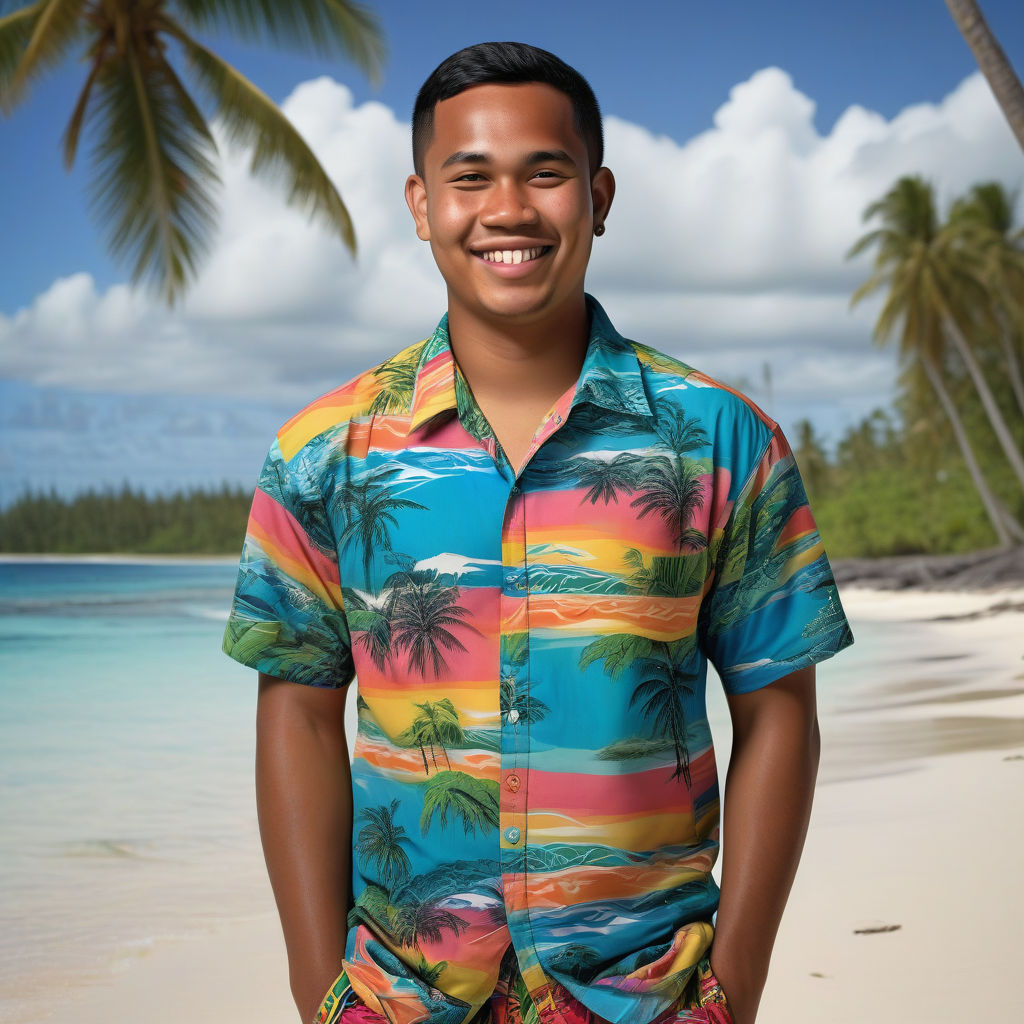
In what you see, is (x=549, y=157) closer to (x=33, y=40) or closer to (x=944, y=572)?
(x=33, y=40)

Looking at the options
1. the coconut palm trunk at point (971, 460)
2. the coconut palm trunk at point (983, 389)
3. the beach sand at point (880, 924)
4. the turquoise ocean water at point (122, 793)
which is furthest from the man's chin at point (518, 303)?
the coconut palm trunk at point (971, 460)

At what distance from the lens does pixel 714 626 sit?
147 cm

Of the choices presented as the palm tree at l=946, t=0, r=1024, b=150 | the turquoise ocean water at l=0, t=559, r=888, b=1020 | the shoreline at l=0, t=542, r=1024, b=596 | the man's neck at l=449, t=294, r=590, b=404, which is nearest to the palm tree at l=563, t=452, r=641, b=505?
the man's neck at l=449, t=294, r=590, b=404

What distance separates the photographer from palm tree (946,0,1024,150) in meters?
5.05

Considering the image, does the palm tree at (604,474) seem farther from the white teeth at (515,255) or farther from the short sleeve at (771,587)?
the white teeth at (515,255)

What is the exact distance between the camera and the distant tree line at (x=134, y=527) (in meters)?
48.0

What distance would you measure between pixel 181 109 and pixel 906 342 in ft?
47.9

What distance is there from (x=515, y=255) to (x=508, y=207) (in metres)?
0.06

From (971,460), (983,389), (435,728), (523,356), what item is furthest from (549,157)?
(971,460)

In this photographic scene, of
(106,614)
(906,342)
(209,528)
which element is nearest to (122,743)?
(106,614)

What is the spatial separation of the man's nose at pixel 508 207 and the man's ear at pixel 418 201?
0.15 metres

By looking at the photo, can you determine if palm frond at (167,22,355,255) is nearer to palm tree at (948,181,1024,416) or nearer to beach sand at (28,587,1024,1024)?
beach sand at (28,587,1024,1024)

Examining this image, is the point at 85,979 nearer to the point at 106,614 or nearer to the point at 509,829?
the point at 509,829

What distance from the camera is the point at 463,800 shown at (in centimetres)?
136
